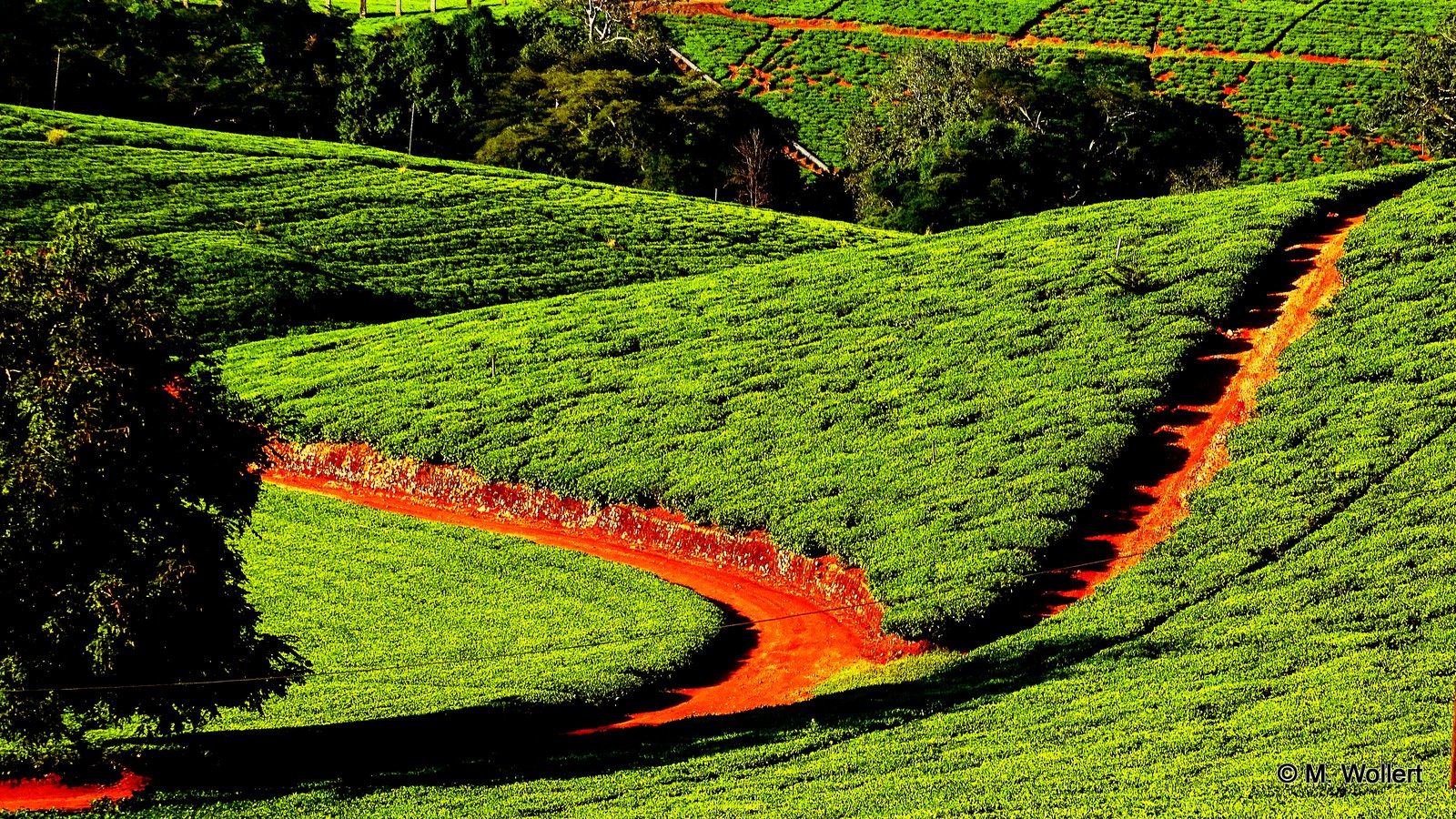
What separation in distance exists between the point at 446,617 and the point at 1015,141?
4980 cm

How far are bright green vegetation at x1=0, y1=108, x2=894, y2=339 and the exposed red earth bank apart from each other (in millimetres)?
14315

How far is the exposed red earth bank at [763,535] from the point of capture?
29.1m

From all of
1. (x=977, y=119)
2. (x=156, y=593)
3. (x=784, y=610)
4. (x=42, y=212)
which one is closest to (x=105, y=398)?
(x=156, y=593)

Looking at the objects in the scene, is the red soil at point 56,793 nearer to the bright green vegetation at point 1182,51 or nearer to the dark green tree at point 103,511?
the dark green tree at point 103,511

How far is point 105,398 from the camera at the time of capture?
23062 millimetres

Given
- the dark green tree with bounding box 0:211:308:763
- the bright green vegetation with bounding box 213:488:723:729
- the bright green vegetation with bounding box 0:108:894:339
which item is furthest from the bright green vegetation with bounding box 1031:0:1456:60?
the dark green tree with bounding box 0:211:308:763

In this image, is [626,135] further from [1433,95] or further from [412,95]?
[1433,95]

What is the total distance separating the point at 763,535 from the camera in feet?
117

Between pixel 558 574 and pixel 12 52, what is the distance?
5839 centimetres

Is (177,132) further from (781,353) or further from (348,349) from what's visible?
(781,353)

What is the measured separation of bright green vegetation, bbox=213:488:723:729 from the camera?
27516 mm

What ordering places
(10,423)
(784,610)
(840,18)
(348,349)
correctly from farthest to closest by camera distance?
1. (840,18)
2. (348,349)
3. (784,610)
4. (10,423)

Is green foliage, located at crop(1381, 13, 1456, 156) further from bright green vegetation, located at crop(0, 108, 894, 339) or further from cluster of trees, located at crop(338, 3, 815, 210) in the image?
bright green vegetation, located at crop(0, 108, 894, 339)

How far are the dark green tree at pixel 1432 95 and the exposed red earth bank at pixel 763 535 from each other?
40828 millimetres
